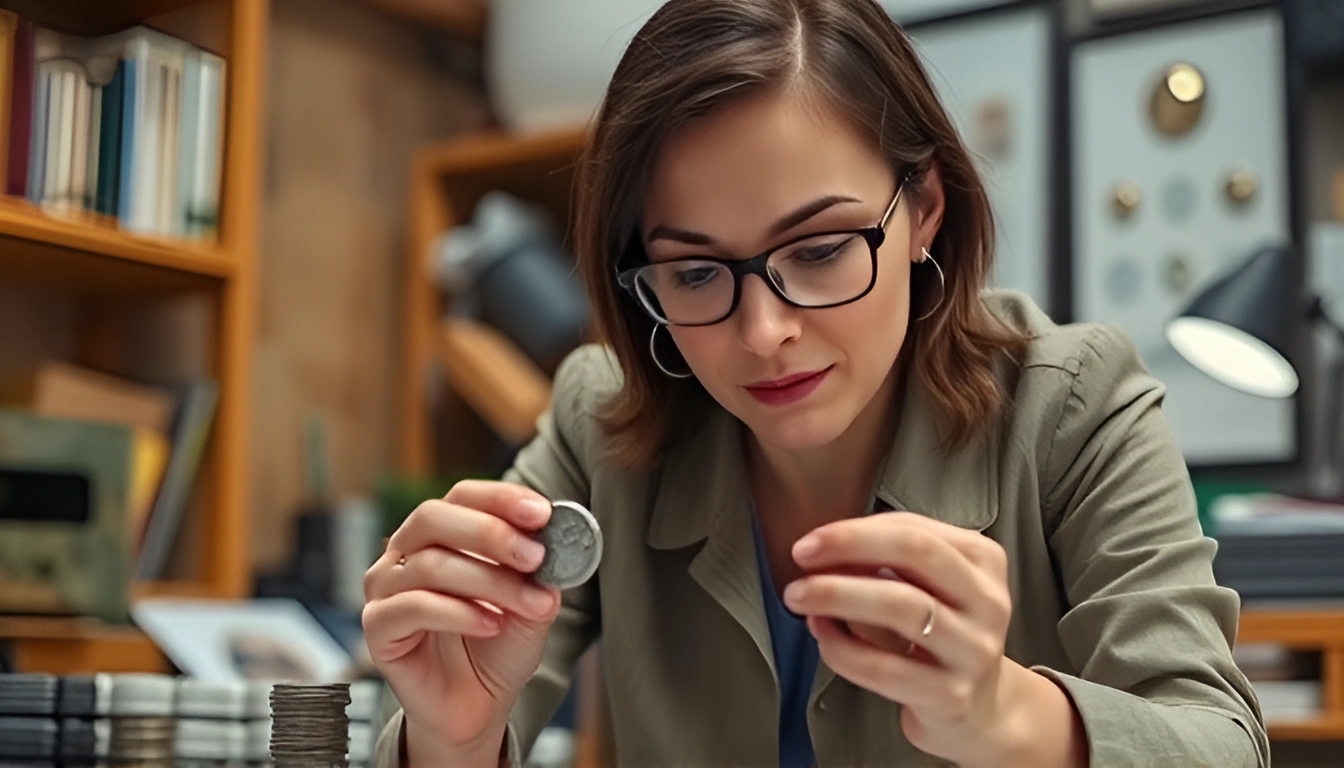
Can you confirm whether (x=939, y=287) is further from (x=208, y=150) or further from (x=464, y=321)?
(x=464, y=321)

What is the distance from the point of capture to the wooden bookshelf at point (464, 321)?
2.43 m

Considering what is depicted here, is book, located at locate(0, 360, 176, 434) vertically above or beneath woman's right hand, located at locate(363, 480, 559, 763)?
above

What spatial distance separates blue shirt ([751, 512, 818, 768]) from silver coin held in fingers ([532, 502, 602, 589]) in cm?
30

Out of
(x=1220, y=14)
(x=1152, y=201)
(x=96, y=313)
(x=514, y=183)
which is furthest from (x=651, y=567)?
(x=514, y=183)

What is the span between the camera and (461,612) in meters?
0.85

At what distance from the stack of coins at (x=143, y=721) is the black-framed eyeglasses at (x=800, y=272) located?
1.61ft

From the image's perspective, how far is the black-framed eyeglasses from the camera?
942 millimetres

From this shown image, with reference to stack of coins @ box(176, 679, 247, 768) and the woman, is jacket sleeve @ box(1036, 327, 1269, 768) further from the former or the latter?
stack of coins @ box(176, 679, 247, 768)

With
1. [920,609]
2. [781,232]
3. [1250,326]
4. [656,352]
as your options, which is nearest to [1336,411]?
[1250,326]

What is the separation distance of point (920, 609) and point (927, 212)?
451 millimetres

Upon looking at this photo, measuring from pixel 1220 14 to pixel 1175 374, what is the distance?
0.55 meters

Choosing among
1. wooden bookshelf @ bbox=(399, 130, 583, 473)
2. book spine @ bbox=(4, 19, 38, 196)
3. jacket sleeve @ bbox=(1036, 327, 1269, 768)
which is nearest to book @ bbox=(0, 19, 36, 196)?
book spine @ bbox=(4, 19, 38, 196)

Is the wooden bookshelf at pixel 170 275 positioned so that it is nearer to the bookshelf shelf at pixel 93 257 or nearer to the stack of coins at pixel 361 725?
the bookshelf shelf at pixel 93 257

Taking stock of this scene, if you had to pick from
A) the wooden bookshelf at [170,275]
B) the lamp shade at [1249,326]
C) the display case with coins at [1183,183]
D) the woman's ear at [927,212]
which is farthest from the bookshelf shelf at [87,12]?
the display case with coins at [1183,183]
